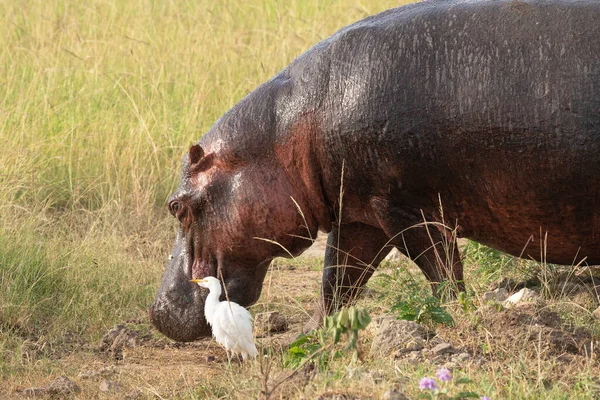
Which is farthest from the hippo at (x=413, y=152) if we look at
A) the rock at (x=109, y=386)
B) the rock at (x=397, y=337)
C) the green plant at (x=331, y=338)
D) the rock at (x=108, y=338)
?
the rock at (x=109, y=386)

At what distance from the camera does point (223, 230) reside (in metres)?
5.00

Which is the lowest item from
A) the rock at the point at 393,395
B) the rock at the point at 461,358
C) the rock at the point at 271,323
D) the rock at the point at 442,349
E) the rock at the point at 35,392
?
the rock at the point at 271,323

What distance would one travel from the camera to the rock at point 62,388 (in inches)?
173

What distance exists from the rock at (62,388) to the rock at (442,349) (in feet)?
4.61

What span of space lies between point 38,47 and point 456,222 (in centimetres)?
535

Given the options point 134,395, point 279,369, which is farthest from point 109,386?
point 279,369

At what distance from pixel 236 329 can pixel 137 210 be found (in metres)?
2.75

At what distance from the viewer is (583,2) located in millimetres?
4367

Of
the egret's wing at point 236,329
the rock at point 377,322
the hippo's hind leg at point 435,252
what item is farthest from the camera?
the hippo's hind leg at point 435,252

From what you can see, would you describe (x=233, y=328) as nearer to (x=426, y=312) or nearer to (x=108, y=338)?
(x=426, y=312)

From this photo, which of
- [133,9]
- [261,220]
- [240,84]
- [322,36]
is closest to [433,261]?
[261,220]

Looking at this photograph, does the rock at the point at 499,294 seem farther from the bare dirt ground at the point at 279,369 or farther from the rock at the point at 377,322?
the rock at the point at 377,322

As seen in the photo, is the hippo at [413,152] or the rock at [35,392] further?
the rock at [35,392]

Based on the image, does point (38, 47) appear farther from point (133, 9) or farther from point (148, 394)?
point (148, 394)
